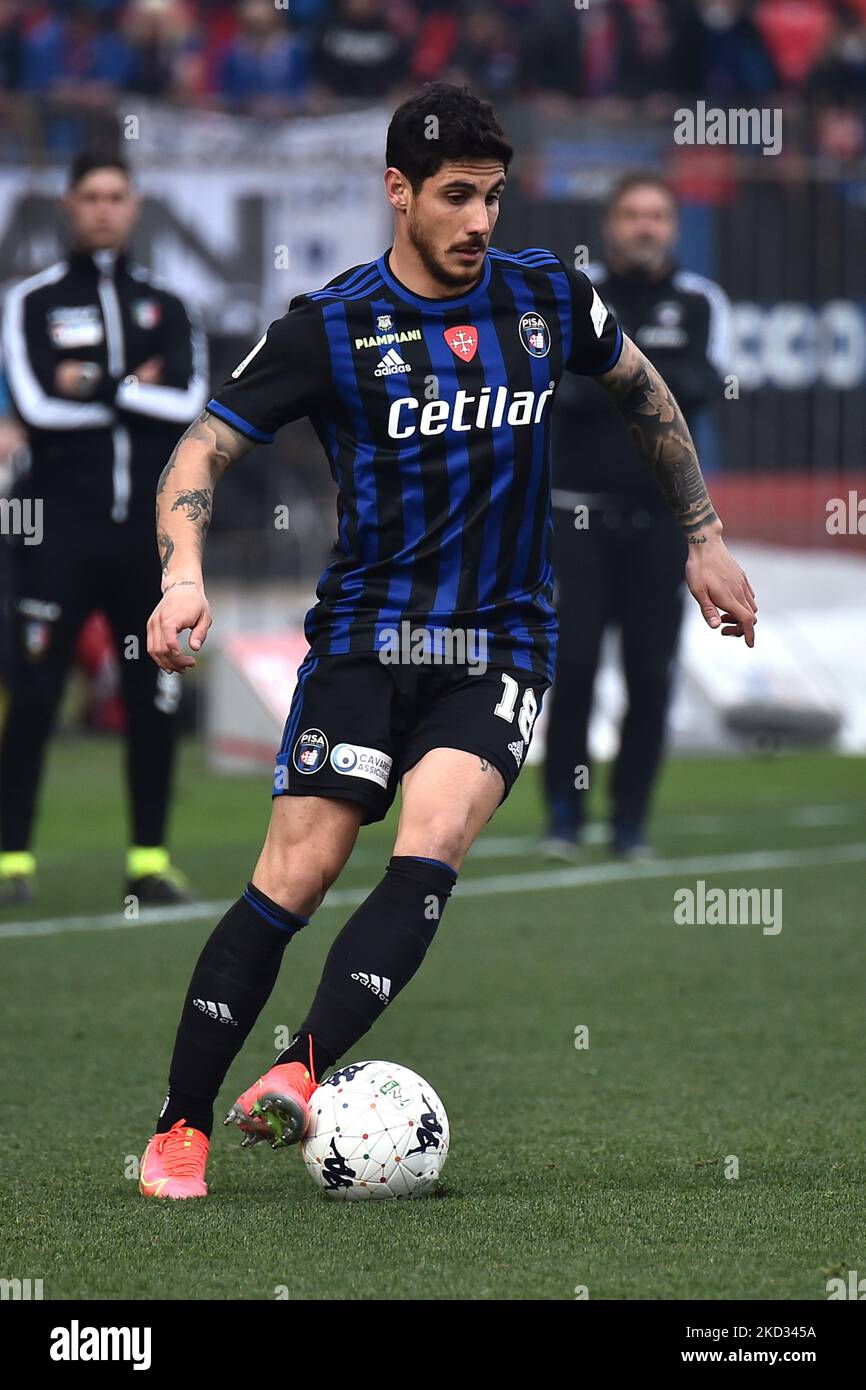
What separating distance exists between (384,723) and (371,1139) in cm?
75

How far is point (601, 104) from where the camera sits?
1697 cm

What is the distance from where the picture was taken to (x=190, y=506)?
4.04m

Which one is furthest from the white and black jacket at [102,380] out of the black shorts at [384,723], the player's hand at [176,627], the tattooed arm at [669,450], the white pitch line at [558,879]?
the player's hand at [176,627]

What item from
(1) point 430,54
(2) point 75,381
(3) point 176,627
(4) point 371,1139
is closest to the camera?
(3) point 176,627

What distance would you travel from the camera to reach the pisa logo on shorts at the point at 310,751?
4035 mm

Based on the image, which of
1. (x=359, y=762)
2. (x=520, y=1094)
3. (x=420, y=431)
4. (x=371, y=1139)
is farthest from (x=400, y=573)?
(x=520, y=1094)

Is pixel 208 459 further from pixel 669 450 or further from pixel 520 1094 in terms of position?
pixel 520 1094

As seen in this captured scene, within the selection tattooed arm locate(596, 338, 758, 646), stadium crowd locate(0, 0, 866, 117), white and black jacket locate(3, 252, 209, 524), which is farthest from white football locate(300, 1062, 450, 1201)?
stadium crowd locate(0, 0, 866, 117)

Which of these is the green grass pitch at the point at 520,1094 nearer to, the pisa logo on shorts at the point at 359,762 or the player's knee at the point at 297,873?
the player's knee at the point at 297,873

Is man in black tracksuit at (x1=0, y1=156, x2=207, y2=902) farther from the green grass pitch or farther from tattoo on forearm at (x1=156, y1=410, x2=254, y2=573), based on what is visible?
tattoo on forearm at (x1=156, y1=410, x2=254, y2=573)

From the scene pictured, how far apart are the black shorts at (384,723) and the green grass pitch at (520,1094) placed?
763mm

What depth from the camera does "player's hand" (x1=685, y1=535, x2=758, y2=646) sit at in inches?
167

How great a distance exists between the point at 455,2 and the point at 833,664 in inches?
337
